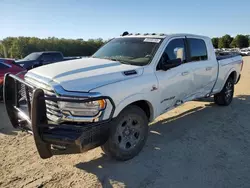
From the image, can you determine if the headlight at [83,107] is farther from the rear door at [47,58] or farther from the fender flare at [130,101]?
the rear door at [47,58]

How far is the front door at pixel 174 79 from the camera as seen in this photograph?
4.51m

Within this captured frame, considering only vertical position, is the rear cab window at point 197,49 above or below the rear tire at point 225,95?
above

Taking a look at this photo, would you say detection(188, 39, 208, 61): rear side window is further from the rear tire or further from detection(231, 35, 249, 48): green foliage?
detection(231, 35, 249, 48): green foliage

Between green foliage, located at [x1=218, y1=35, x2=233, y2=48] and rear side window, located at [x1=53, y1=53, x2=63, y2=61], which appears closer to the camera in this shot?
rear side window, located at [x1=53, y1=53, x2=63, y2=61]

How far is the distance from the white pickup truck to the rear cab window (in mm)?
22

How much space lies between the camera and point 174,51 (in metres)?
4.97

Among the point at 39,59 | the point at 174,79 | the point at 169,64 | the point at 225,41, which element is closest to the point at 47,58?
the point at 39,59

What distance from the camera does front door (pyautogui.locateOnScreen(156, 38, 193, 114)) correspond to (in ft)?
14.8

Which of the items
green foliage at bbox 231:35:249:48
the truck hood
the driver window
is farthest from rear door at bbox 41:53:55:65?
green foliage at bbox 231:35:249:48

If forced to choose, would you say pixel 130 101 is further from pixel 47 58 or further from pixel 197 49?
pixel 47 58

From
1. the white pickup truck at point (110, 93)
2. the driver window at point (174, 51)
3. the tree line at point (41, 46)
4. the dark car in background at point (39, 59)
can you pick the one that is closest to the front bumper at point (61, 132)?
the white pickup truck at point (110, 93)

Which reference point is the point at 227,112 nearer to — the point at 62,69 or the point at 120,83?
the point at 120,83

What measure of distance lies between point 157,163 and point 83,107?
1.48m

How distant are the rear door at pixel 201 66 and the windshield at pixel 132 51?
1092 mm
